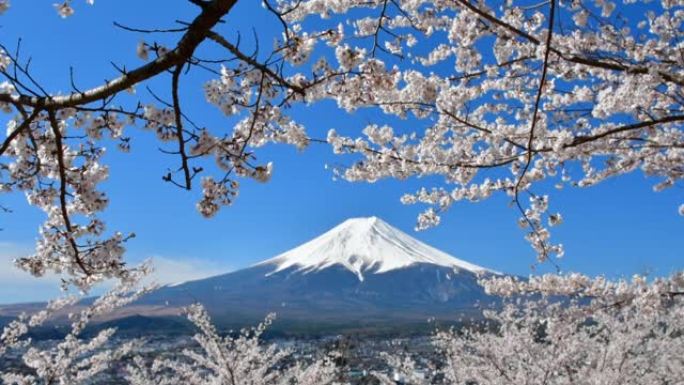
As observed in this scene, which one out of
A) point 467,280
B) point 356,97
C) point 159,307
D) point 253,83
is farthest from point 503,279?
point 467,280

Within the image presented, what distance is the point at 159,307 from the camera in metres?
123

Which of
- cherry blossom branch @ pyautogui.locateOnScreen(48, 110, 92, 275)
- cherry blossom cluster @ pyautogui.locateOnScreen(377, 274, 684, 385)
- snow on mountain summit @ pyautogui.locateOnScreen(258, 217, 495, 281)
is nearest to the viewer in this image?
cherry blossom branch @ pyautogui.locateOnScreen(48, 110, 92, 275)

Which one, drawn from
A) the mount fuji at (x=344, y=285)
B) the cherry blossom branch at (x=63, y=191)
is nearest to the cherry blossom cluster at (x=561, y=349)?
the cherry blossom branch at (x=63, y=191)

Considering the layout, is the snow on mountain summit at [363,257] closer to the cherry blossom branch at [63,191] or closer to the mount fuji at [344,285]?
the mount fuji at [344,285]

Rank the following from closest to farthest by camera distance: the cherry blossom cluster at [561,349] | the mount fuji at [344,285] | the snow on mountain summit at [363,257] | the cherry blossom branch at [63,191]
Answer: the cherry blossom branch at [63,191] < the cherry blossom cluster at [561,349] < the mount fuji at [344,285] < the snow on mountain summit at [363,257]

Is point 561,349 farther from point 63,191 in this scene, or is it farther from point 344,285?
point 344,285

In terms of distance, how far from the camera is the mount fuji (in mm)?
133000

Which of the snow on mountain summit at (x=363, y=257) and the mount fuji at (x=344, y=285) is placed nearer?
the mount fuji at (x=344, y=285)

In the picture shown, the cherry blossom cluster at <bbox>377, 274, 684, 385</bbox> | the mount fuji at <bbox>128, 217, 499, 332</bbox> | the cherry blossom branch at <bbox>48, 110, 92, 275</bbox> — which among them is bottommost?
the cherry blossom cluster at <bbox>377, 274, 684, 385</bbox>

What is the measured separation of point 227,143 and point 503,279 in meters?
4.23

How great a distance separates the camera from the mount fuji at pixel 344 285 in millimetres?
133000

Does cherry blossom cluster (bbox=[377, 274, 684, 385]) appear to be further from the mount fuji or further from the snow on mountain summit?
the snow on mountain summit

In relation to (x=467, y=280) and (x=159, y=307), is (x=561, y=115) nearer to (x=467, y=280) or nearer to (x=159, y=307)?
(x=159, y=307)

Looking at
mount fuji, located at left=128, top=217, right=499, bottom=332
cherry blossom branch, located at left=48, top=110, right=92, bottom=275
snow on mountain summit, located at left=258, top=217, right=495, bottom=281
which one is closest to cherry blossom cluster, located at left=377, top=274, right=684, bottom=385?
cherry blossom branch, located at left=48, top=110, right=92, bottom=275
